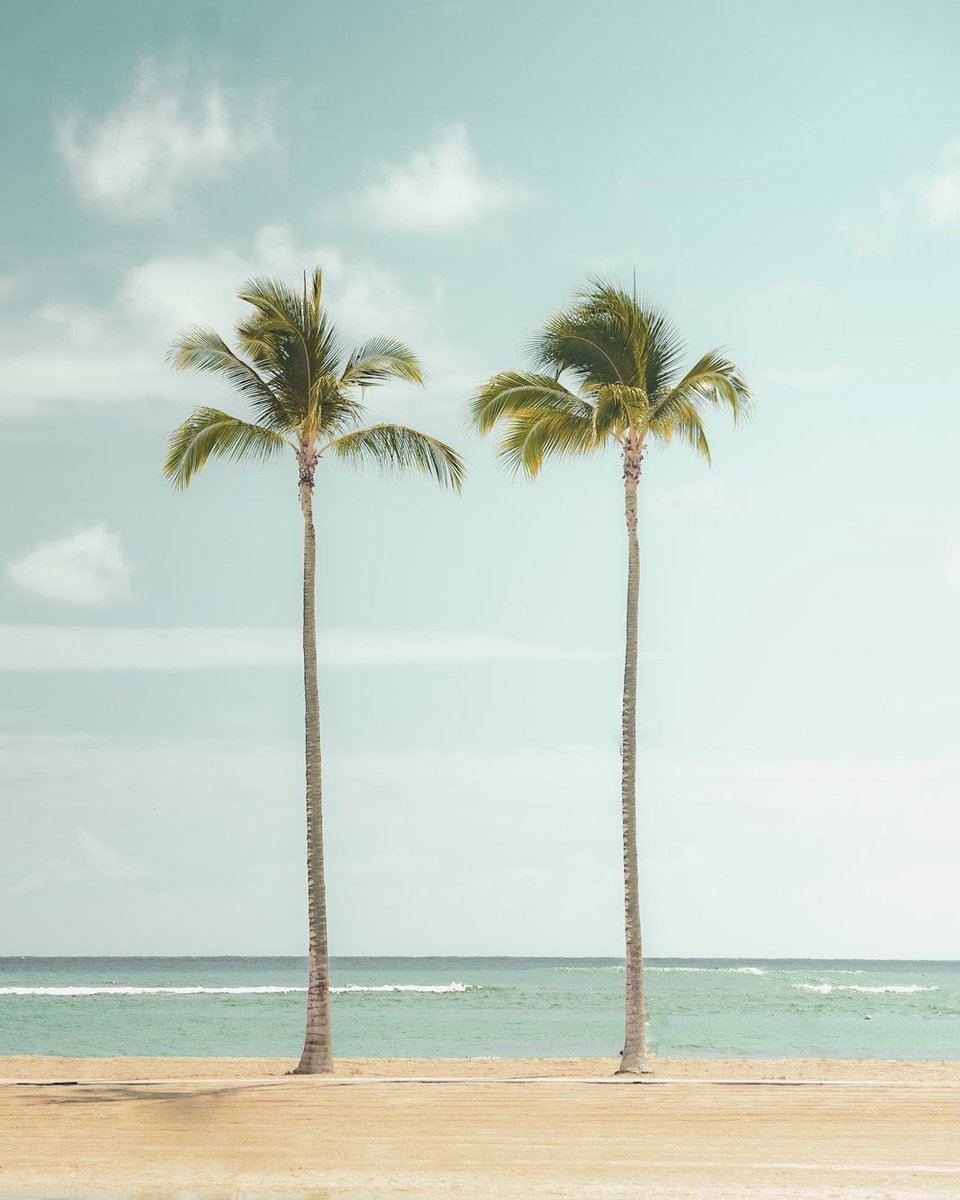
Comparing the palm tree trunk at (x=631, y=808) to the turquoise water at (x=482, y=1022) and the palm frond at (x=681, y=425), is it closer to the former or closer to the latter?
the palm frond at (x=681, y=425)

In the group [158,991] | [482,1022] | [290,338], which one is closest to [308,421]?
[290,338]

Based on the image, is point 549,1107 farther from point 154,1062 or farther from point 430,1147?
point 154,1062

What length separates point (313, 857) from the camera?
19953 millimetres

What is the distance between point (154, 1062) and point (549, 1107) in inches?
388

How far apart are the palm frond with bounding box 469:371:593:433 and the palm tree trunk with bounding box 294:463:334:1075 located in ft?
9.56

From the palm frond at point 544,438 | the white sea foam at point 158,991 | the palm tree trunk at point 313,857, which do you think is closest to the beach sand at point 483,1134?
the palm tree trunk at point 313,857

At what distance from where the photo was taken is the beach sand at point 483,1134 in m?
11.8

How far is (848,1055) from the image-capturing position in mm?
33781

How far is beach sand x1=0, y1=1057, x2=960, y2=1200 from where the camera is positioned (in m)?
11.8

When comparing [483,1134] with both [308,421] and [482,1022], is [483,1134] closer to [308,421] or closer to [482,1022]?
[308,421]

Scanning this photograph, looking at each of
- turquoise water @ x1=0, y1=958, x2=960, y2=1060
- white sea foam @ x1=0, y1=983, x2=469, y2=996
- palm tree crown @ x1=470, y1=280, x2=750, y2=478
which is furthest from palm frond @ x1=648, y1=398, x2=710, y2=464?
white sea foam @ x1=0, y1=983, x2=469, y2=996

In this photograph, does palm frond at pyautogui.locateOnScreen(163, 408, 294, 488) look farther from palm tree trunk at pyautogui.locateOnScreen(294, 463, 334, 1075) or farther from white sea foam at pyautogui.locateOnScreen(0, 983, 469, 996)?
white sea foam at pyautogui.locateOnScreen(0, 983, 469, 996)

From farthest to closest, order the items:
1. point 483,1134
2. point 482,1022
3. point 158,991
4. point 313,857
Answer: point 158,991
point 482,1022
point 313,857
point 483,1134

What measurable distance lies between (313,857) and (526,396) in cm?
755
